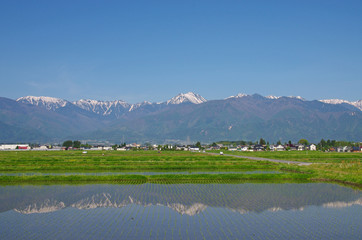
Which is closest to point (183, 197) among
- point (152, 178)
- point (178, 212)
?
point (178, 212)

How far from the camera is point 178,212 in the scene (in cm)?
1788

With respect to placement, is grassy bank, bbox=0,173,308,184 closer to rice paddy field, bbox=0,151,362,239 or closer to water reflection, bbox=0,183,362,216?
rice paddy field, bbox=0,151,362,239

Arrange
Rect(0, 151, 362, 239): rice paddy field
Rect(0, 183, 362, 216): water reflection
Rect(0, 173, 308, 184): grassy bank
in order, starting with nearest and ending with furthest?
Rect(0, 151, 362, 239): rice paddy field < Rect(0, 183, 362, 216): water reflection < Rect(0, 173, 308, 184): grassy bank

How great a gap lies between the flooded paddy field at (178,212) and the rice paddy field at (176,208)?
1.6 inches

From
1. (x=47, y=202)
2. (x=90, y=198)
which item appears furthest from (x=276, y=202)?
(x=47, y=202)

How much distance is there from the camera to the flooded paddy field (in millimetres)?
14164

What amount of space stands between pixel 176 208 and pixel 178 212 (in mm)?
930

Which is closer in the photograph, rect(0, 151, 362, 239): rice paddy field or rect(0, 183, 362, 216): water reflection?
rect(0, 151, 362, 239): rice paddy field

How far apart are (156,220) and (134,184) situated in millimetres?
12118

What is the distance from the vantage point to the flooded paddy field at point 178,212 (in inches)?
558

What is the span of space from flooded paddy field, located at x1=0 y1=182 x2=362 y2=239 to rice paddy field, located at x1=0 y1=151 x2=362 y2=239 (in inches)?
1.6

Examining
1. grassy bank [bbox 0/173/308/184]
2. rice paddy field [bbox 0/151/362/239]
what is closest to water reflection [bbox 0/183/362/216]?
rice paddy field [bbox 0/151/362/239]

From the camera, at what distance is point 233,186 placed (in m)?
27.4

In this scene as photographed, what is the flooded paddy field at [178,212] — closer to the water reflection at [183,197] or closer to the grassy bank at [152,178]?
the water reflection at [183,197]
